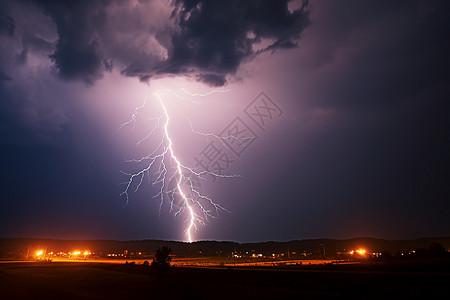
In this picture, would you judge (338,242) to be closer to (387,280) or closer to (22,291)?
(387,280)

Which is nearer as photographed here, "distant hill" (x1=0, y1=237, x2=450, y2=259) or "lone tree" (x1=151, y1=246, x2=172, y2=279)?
"lone tree" (x1=151, y1=246, x2=172, y2=279)

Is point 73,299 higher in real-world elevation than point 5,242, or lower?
lower

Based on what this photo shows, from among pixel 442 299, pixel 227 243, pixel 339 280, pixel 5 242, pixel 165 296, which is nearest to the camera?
pixel 442 299

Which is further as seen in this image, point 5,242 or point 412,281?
point 5,242

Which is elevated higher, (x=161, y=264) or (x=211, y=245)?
(x=211, y=245)

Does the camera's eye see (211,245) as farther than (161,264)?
Yes

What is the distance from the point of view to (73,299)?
1413 centimetres

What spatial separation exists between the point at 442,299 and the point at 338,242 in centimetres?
14137

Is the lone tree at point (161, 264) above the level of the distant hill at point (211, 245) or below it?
below

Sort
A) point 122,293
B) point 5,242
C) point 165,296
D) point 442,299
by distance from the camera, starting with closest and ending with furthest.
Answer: point 442,299
point 165,296
point 122,293
point 5,242

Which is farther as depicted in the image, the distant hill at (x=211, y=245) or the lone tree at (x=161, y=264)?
the distant hill at (x=211, y=245)

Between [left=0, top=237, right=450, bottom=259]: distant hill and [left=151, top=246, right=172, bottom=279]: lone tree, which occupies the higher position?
[left=0, top=237, right=450, bottom=259]: distant hill

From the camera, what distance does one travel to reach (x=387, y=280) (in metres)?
17.2

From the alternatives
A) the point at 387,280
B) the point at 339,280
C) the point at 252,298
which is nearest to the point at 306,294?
the point at 252,298
